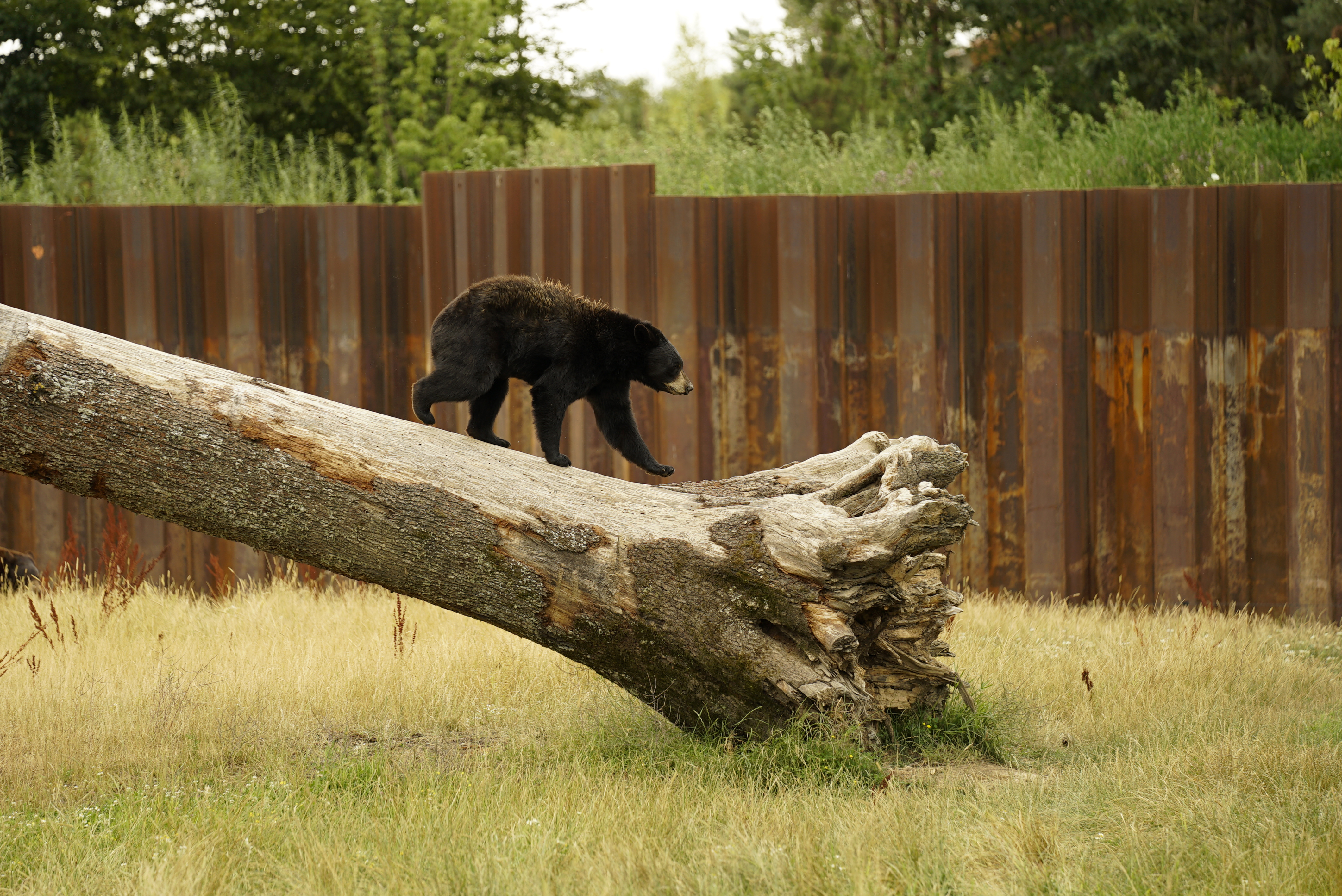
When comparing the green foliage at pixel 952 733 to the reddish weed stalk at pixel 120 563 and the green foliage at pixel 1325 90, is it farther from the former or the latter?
the green foliage at pixel 1325 90

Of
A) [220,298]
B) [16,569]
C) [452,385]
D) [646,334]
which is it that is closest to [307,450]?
[452,385]

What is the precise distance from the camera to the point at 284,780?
415cm

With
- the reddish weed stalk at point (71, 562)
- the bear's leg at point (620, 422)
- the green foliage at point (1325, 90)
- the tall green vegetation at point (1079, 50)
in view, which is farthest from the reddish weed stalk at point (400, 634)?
the tall green vegetation at point (1079, 50)

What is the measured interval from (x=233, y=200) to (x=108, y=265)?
3614 mm

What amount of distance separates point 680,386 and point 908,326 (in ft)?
7.32

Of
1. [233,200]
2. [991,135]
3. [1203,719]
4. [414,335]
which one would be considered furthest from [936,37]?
[1203,719]

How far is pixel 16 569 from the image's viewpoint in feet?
23.7

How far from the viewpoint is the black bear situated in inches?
196

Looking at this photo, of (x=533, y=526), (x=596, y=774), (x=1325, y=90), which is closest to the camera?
(x=533, y=526)

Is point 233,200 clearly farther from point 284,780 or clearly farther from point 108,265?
point 284,780

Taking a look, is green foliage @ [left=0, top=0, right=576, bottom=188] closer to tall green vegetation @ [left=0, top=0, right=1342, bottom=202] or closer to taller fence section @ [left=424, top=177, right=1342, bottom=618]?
tall green vegetation @ [left=0, top=0, right=1342, bottom=202]

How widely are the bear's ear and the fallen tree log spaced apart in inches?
39.3

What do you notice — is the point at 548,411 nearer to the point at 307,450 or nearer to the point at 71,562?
the point at 307,450

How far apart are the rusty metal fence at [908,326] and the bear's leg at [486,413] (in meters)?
1.87
